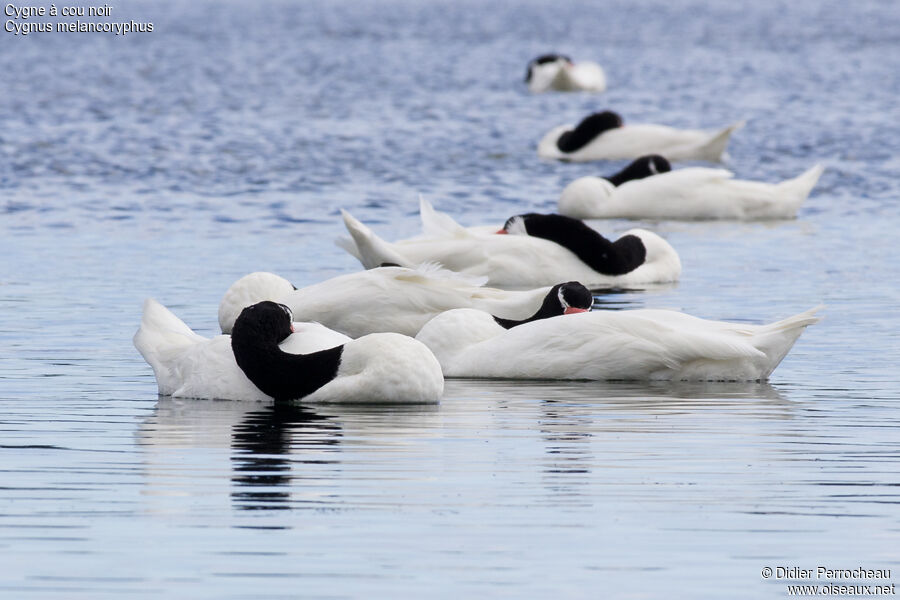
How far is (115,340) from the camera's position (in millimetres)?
12867

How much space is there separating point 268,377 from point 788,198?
1164 cm

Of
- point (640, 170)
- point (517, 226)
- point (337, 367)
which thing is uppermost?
point (337, 367)

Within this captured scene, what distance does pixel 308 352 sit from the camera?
36.0ft

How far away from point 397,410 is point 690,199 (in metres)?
11.2

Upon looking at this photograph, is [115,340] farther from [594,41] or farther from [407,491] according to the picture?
[594,41]

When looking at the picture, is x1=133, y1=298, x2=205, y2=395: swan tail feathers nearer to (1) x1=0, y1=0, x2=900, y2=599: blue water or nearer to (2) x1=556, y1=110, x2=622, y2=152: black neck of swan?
(1) x1=0, y1=0, x2=900, y2=599: blue water

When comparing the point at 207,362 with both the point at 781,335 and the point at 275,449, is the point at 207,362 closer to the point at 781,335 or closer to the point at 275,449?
the point at 275,449

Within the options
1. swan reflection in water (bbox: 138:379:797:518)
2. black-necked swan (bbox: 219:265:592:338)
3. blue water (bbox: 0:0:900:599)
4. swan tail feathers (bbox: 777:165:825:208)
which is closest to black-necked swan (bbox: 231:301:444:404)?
swan reflection in water (bbox: 138:379:797:518)

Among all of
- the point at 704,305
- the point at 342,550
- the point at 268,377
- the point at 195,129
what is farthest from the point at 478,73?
the point at 342,550

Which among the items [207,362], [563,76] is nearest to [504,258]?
[207,362]

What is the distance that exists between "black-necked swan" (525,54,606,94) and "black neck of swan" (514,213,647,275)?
26.9m

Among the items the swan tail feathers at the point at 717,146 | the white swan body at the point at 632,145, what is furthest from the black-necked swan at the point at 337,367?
the white swan body at the point at 632,145

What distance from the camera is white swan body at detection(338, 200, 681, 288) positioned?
1550cm

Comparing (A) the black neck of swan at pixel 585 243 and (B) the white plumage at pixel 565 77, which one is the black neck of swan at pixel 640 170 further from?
(B) the white plumage at pixel 565 77
